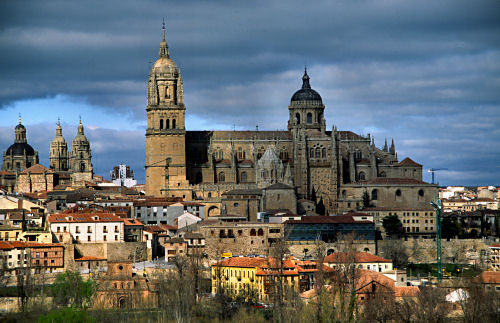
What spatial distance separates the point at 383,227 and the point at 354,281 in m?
31.0

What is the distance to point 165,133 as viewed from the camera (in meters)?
126

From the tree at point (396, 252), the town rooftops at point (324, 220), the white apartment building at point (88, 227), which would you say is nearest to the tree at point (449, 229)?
the tree at point (396, 252)

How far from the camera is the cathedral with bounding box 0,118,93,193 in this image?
473ft

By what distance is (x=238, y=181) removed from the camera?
12594 centimetres

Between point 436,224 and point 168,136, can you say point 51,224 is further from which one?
point 436,224

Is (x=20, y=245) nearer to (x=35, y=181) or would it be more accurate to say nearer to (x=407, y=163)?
(x=35, y=181)

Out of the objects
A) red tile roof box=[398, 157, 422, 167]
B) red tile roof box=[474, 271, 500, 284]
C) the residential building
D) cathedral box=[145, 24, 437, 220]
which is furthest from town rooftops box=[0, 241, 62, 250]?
red tile roof box=[398, 157, 422, 167]

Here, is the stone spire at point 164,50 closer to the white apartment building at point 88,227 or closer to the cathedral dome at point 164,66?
the cathedral dome at point 164,66

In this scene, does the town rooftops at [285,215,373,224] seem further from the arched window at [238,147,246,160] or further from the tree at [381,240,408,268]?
the arched window at [238,147,246,160]

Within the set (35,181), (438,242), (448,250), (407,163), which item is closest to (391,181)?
(407,163)

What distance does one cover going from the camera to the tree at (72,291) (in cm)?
7888

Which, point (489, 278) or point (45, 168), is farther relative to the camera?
point (45, 168)

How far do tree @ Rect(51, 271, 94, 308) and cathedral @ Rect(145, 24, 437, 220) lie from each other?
36210 millimetres

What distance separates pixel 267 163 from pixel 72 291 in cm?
4556
